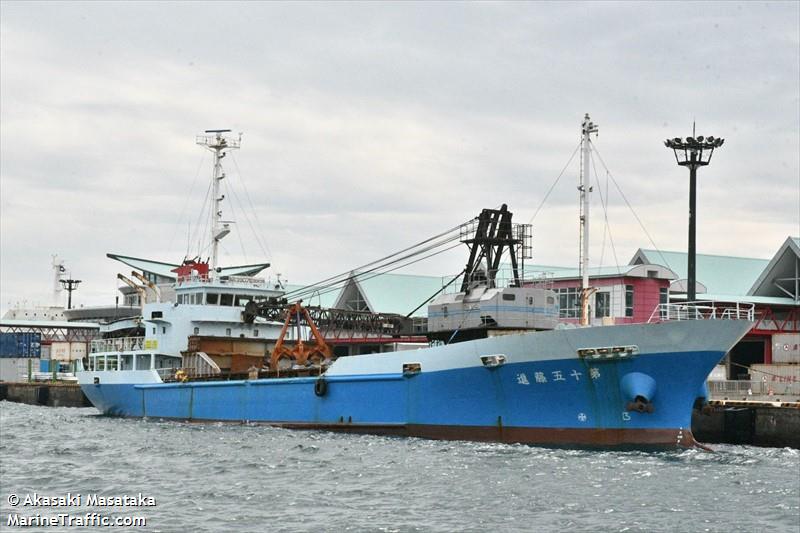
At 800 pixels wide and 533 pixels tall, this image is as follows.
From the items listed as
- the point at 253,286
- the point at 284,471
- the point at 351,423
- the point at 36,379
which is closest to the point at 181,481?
the point at 284,471

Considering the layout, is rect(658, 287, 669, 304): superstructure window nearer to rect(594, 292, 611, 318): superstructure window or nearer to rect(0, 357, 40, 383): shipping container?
→ rect(594, 292, 611, 318): superstructure window

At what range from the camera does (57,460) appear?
34.5 meters

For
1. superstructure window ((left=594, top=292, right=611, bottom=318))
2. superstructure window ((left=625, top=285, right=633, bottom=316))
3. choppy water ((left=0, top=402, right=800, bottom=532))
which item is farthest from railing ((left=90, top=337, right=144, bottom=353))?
superstructure window ((left=625, top=285, right=633, bottom=316))

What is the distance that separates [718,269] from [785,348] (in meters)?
21.6

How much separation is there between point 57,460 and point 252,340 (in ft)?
75.8

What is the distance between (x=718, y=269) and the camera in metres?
78.2

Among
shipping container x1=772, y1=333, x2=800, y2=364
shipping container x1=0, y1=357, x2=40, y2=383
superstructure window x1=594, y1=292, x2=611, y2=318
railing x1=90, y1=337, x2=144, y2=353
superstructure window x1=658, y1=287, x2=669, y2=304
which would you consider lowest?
shipping container x1=0, y1=357, x2=40, y2=383

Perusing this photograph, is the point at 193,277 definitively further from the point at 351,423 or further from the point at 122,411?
the point at 351,423

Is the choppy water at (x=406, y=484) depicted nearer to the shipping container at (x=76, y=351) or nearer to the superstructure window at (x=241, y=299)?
the superstructure window at (x=241, y=299)

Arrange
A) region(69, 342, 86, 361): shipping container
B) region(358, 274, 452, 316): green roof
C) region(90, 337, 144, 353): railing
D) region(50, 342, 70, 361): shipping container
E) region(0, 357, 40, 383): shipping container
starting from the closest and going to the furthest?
region(90, 337, 144, 353): railing < region(358, 274, 452, 316): green roof < region(0, 357, 40, 383): shipping container < region(69, 342, 86, 361): shipping container < region(50, 342, 70, 361): shipping container

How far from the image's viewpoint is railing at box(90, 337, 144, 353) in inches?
2408

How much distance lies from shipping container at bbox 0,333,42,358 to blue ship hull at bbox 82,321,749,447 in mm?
59899

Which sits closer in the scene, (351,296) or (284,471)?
(284,471)

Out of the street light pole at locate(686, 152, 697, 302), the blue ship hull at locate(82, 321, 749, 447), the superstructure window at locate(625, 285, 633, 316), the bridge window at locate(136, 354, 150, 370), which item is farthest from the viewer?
the superstructure window at locate(625, 285, 633, 316)
